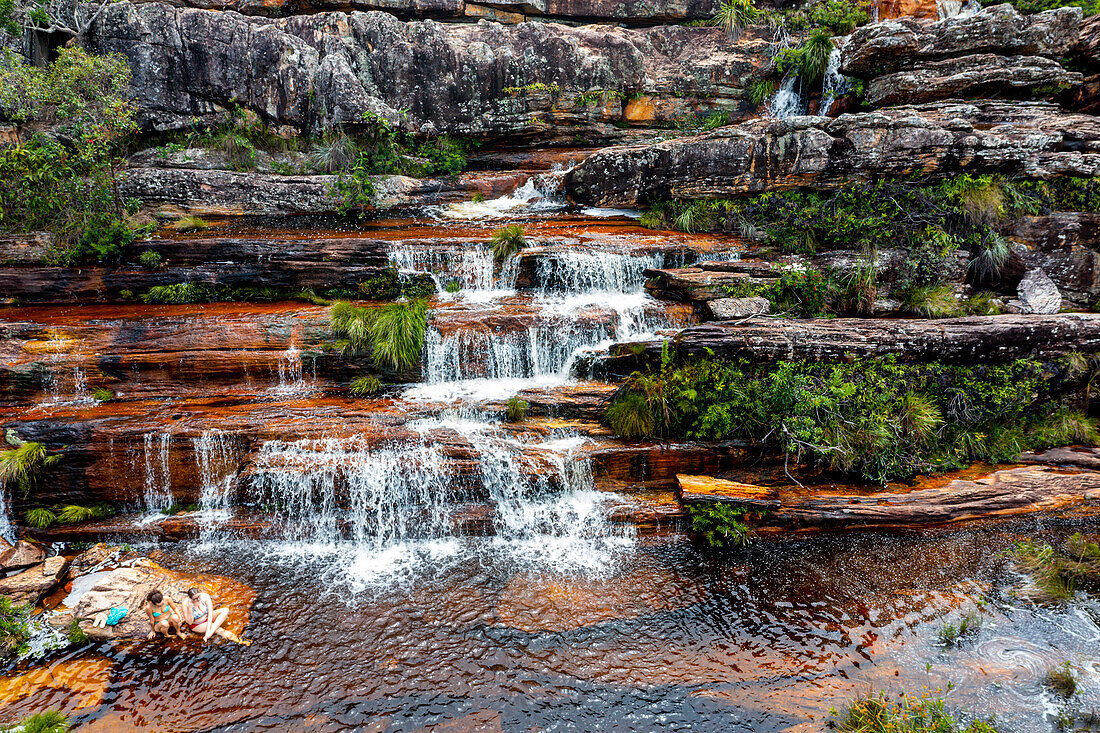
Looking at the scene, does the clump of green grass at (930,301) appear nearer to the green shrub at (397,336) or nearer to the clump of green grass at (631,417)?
the clump of green grass at (631,417)

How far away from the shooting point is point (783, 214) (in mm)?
10359

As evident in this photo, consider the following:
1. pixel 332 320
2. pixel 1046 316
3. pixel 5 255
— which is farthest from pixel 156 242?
pixel 1046 316

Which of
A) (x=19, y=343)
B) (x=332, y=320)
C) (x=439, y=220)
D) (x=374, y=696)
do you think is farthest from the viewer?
(x=439, y=220)

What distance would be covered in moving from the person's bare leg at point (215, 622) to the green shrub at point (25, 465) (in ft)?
11.2

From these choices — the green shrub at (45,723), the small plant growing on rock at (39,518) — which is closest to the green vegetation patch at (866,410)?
the green shrub at (45,723)

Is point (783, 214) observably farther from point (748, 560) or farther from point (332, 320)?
point (332, 320)

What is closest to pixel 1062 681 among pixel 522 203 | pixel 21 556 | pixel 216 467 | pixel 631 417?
pixel 631 417

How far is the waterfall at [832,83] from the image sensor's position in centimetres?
1184

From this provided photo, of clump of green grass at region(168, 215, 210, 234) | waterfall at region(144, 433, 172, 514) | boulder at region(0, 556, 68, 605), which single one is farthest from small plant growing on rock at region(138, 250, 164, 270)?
boulder at region(0, 556, 68, 605)

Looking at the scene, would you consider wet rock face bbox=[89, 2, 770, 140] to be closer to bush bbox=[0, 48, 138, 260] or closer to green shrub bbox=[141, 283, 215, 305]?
bush bbox=[0, 48, 138, 260]

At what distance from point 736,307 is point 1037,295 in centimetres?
563

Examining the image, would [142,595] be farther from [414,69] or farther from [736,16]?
[736,16]

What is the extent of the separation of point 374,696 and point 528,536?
2.52 m

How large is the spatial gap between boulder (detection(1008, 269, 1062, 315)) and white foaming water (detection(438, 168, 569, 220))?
9386 mm
